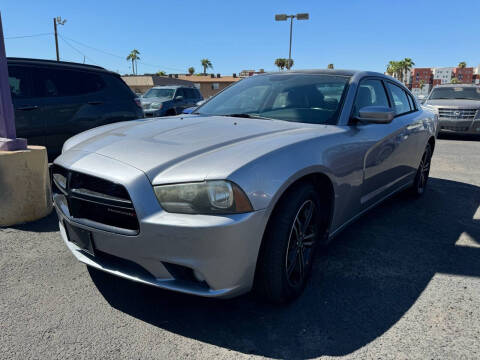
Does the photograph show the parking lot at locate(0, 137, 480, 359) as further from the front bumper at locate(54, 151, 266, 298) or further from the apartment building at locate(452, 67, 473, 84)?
the apartment building at locate(452, 67, 473, 84)

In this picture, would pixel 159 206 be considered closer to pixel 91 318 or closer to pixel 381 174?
pixel 91 318

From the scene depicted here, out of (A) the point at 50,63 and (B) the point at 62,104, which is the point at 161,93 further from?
(B) the point at 62,104

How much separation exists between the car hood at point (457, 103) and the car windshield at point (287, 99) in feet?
31.5

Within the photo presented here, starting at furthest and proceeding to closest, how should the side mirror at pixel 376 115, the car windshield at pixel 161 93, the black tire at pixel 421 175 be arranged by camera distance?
1. the car windshield at pixel 161 93
2. the black tire at pixel 421 175
3. the side mirror at pixel 376 115

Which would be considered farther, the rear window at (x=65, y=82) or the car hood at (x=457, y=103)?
the car hood at (x=457, y=103)

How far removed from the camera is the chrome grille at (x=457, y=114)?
36.2 ft

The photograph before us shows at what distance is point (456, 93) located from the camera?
12227mm

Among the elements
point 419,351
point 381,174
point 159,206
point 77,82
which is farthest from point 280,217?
point 77,82

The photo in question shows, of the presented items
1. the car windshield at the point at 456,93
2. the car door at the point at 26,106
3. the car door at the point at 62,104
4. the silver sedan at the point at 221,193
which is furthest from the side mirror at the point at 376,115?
the car windshield at the point at 456,93

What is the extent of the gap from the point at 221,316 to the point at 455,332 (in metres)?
1.37

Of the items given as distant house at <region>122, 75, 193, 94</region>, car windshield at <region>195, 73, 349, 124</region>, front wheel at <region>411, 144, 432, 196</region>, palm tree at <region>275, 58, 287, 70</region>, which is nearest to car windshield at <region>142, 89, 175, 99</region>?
front wheel at <region>411, 144, 432, 196</region>

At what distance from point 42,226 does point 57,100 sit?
2.19 metres

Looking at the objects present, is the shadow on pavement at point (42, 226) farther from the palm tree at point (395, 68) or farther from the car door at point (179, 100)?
the palm tree at point (395, 68)

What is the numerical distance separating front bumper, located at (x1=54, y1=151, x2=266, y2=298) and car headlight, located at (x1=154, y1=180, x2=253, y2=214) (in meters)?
0.03
